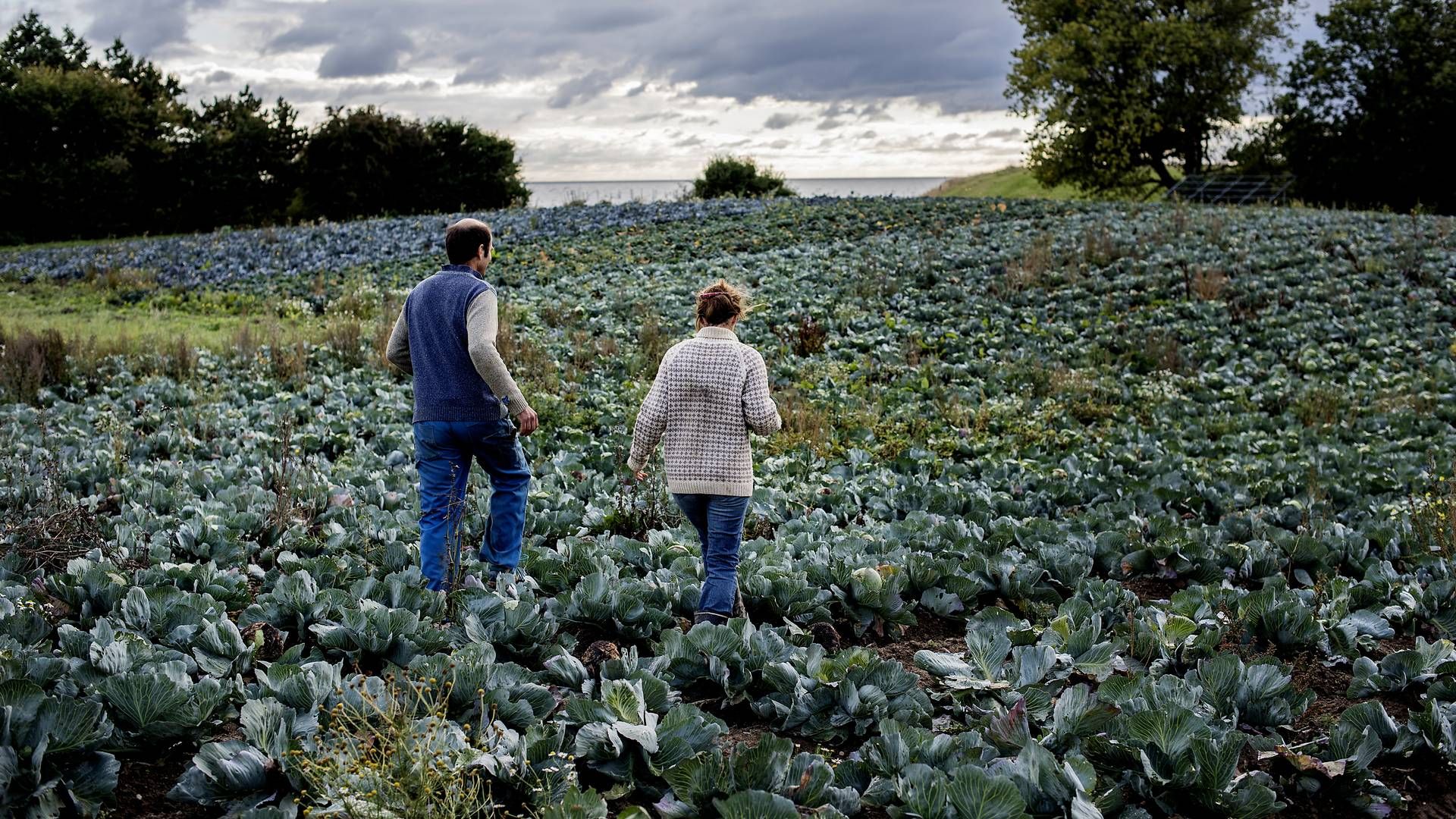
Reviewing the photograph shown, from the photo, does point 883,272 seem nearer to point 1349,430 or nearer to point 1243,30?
point 1349,430

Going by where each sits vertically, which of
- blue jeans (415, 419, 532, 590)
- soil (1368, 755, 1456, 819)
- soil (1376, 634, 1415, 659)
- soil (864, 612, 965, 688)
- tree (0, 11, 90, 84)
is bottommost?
soil (1376, 634, 1415, 659)

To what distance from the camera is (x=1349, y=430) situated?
877cm

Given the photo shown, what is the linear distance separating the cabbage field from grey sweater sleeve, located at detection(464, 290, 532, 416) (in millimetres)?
886

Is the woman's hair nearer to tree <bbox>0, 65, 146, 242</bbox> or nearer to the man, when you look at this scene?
the man

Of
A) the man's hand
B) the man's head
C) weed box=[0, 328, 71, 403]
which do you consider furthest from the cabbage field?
the man's head

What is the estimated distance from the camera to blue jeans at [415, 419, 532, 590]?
4.55 m

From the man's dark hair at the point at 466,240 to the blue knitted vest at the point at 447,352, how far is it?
0.19ft

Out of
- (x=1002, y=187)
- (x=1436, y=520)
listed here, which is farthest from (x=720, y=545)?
(x=1002, y=187)

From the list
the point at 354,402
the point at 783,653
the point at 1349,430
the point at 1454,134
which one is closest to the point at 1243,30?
the point at 1454,134

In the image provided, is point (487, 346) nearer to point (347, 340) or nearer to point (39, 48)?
point (347, 340)

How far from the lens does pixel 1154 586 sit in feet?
17.5

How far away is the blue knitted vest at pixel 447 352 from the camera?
444cm

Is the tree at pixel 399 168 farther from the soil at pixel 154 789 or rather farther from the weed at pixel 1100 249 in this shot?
the soil at pixel 154 789

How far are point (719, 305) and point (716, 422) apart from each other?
0.49 meters
